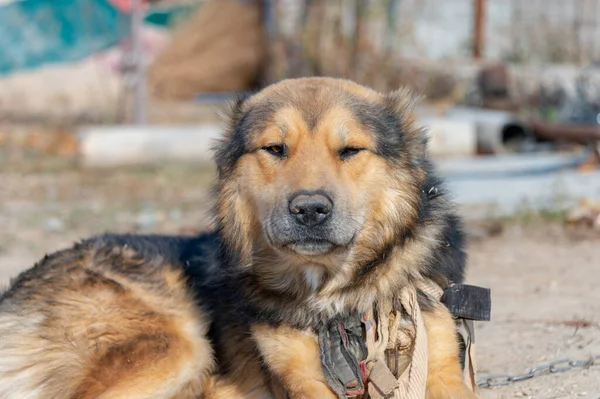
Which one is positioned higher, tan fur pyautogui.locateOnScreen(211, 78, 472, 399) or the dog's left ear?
the dog's left ear

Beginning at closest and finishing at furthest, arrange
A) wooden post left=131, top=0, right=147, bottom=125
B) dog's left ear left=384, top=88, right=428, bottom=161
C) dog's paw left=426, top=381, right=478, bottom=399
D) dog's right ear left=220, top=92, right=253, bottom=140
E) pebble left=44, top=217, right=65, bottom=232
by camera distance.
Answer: dog's paw left=426, top=381, right=478, bottom=399 → dog's left ear left=384, top=88, right=428, bottom=161 → dog's right ear left=220, top=92, right=253, bottom=140 → pebble left=44, top=217, right=65, bottom=232 → wooden post left=131, top=0, right=147, bottom=125

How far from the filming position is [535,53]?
15109mm

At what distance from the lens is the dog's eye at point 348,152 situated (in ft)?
12.5

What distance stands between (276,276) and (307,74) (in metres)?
11.4

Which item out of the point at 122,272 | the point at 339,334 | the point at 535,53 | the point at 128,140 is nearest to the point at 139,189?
the point at 128,140

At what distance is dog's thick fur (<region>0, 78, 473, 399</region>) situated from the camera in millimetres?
3711

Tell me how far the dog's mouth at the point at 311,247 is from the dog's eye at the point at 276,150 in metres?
0.46

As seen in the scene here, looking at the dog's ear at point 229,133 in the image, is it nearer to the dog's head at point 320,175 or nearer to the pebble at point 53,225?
the dog's head at point 320,175

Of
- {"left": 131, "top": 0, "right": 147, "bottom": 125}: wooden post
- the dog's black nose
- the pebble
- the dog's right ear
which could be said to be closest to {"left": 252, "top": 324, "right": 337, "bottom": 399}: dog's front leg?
the dog's black nose

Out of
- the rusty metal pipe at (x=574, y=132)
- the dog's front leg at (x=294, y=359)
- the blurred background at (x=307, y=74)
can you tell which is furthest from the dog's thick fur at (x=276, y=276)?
the rusty metal pipe at (x=574, y=132)

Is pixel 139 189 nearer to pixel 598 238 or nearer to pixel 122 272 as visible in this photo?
pixel 598 238

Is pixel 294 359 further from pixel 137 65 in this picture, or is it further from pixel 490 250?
pixel 137 65

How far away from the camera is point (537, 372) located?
4184 mm

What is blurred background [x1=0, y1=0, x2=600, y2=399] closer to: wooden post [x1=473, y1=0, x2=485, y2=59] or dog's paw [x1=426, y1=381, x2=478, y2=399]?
wooden post [x1=473, y1=0, x2=485, y2=59]
